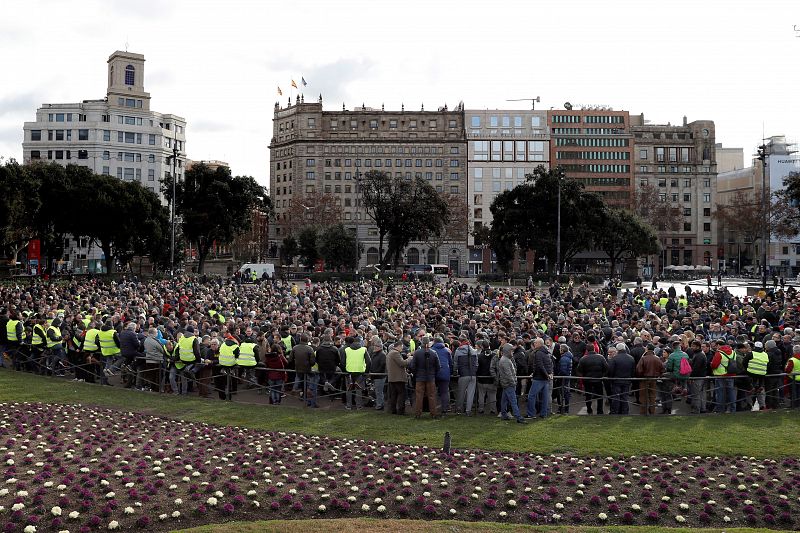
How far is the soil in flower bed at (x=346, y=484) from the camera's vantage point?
30.1ft

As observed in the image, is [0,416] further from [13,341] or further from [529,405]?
[529,405]

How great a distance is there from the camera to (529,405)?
579 inches

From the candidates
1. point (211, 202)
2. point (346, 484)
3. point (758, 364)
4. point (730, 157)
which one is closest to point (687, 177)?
point (730, 157)

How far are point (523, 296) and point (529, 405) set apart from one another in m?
17.9

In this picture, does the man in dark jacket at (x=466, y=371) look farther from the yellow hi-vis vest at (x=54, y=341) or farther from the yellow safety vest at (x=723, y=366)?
the yellow hi-vis vest at (x=54, y=341)

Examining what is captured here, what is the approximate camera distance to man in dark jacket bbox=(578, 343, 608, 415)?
1527cm

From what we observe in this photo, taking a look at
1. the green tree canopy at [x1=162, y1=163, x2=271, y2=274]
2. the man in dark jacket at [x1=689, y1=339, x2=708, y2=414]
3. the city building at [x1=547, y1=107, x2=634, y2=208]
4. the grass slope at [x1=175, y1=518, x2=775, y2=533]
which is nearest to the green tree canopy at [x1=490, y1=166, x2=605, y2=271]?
the green tree canopy at [x1=162, y1=163, x2=271, y2=274]

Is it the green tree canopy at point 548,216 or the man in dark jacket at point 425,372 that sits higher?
the green tree canopy at point 548,216

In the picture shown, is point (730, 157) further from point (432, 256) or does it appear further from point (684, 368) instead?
point (684, 368)

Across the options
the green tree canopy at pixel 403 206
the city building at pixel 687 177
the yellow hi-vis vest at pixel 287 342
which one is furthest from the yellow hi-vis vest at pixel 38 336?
the city building at pixel 687 177

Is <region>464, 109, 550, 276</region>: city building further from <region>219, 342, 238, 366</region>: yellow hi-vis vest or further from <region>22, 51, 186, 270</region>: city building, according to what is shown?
<region>219, 342, 238, 366</region>: yellow hi-vis vest

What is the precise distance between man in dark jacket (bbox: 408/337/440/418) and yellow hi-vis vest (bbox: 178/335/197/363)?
5589mm

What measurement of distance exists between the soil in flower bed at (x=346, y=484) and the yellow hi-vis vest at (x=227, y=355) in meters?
3.87

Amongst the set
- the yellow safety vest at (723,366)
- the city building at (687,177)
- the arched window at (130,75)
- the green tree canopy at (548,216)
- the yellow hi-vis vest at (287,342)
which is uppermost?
the arched window at (130,75)
